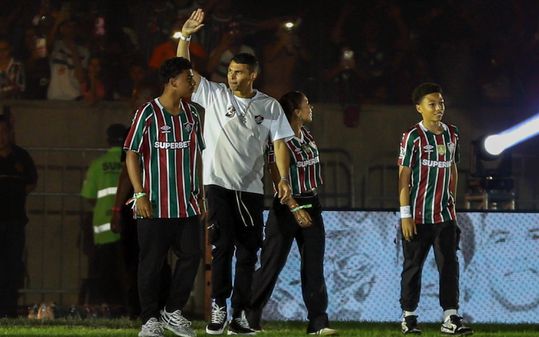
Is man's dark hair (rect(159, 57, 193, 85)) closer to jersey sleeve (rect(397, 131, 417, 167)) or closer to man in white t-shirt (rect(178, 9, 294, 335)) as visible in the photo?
man in white t-shirt (rect(178, 9, 294, 335))

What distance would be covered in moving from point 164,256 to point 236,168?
725 mm

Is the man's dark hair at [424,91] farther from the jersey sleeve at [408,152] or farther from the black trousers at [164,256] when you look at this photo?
the black trousers at [164,256]

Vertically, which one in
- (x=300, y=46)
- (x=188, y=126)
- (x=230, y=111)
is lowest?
(x=188, y=126)

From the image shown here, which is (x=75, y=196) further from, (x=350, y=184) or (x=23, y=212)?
(x=350, y=184)

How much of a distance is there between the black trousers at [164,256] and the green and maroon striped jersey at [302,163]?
87 cm

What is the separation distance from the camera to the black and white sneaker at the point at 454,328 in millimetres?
7652

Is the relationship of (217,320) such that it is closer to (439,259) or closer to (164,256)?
(164,256)

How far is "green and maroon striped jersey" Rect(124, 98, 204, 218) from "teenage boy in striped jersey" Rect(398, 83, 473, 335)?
4.99 ft

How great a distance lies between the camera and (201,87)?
754 cm

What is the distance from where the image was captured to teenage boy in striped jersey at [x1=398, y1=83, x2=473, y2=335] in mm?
7789

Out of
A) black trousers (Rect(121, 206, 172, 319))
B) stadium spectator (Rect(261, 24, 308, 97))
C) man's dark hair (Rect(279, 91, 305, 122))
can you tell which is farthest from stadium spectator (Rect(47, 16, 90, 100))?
man's dark hair (Rect(279, 91, 305, 122))

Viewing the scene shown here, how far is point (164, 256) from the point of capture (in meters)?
7.09

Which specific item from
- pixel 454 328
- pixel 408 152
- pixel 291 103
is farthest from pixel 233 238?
pixel 454 328

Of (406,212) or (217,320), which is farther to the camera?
(406,212)
